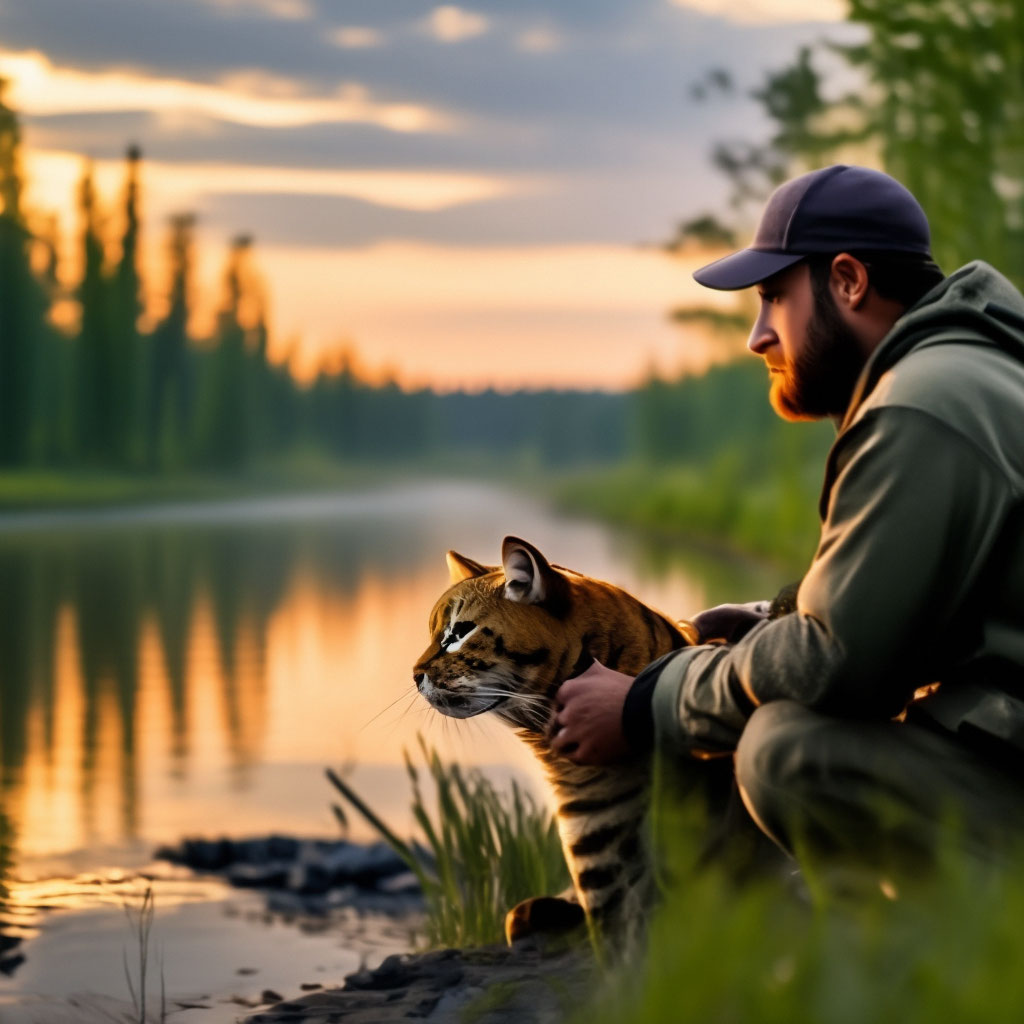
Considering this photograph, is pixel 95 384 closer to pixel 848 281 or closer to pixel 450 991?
pixel 450 991

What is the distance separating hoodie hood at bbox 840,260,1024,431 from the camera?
2959mm

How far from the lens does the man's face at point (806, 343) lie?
3.12 meters

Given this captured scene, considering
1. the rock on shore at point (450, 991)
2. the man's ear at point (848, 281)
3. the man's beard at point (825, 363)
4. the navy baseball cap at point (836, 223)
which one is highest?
the navy baseball cap at point (836, 223)

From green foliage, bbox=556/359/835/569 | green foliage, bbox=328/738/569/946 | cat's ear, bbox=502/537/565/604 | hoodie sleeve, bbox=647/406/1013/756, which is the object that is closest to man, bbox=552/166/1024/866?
hoodie sleeve, bbox=647/406/1013/756

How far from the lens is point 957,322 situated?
298 centimetres

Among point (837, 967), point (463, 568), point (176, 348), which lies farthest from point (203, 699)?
point (176, 348)

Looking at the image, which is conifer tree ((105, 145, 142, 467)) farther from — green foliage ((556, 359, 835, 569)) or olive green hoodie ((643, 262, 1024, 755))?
olive green hoodie ((643, 262, 1024, 755))

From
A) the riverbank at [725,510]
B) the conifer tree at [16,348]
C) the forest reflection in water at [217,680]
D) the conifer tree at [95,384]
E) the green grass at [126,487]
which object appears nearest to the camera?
the forest reflection in water at [217,680]

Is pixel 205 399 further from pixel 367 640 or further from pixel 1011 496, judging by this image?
pixel 1011 496

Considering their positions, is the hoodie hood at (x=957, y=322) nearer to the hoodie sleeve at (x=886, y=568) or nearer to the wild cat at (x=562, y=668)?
the hoodie sleeve at (x=886, y=568)

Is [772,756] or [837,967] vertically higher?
[772,756]

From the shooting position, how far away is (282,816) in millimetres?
7438

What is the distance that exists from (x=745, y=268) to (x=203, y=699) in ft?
27.0

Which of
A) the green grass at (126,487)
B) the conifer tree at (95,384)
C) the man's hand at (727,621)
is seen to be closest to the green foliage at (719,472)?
the green grass at (126,487)
